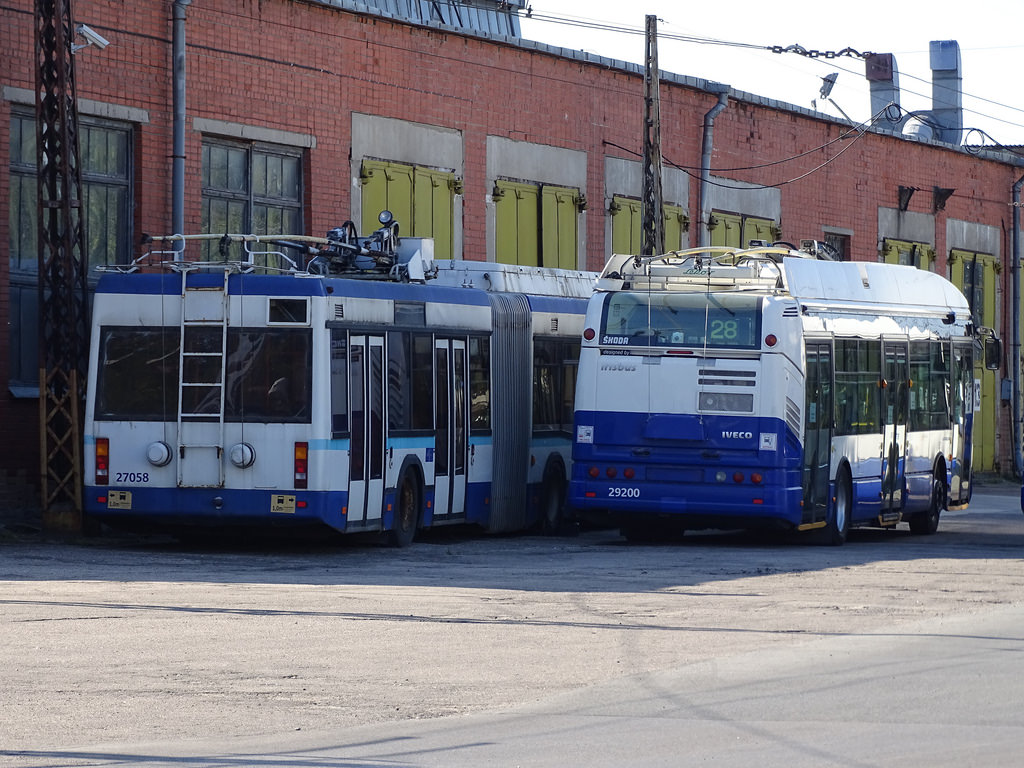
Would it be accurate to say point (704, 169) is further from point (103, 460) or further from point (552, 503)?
point (103, 460)

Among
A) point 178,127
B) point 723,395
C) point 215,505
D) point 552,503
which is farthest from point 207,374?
point 178,127

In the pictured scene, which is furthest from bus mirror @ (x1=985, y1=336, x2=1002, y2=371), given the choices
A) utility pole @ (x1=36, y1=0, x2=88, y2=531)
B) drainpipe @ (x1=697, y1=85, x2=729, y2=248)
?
utility pole @ (x1=36, y1=0, x2=88, y2=531)

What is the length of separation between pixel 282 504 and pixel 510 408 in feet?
15.5

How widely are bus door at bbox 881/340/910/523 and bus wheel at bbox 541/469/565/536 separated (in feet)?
13.0

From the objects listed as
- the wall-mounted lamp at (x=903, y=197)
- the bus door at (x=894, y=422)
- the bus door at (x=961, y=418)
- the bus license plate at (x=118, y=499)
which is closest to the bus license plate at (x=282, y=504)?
the bus license plate at (x=118, y=499)

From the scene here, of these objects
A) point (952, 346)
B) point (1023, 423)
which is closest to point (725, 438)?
point (952, 346)

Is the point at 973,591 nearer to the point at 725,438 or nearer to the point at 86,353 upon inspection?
the point at 725,438

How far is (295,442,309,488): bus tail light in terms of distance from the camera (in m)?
19.7

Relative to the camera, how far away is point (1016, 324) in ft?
168

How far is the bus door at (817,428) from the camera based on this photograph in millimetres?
22344

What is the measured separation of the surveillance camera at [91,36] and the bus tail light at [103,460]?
6.32m

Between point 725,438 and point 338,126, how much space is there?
10002mm

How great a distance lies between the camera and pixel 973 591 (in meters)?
17.3

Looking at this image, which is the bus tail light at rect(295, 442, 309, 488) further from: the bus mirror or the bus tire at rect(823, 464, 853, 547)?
the bus mirror
